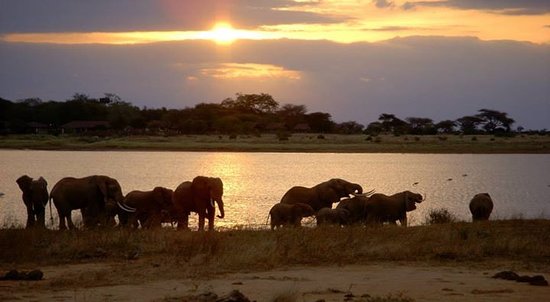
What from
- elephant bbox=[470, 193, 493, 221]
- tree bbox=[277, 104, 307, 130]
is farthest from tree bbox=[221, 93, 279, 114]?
elephant bbox=[470, 193, 493, 221]

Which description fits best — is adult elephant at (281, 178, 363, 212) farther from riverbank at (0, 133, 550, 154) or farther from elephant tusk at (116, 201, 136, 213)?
riverbank at (0, 133, 550, 154)

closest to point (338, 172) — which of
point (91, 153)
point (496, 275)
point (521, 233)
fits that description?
point (91, 153)

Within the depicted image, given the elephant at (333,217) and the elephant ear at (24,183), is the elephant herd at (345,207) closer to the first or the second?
the elephant at (333,217)

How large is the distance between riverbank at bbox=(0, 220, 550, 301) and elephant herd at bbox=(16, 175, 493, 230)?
2555mm

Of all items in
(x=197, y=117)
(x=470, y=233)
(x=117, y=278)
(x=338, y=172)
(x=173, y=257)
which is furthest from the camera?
(x=197, y=117)

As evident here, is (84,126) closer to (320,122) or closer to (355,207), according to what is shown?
(320,122)

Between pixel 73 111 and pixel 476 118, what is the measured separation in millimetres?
53315

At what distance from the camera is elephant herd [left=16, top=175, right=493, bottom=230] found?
63.2ft

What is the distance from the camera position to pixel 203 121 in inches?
4505

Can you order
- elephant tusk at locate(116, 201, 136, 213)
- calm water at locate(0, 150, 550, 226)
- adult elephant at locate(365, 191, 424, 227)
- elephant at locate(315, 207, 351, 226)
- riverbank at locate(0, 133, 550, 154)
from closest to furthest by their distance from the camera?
elephant tusk at locate(116, 201, 136, 213) < elephant at locate(315, 207, 351, 226) < adult elephant at locate(365, 191, 424, 227) < calm water at locate(0, 150, 550, 226) < riverbank at locate(0, 133, 550, 154)

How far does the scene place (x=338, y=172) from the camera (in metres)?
56.9

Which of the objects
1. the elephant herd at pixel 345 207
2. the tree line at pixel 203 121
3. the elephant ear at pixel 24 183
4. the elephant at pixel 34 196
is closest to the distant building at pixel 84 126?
the tree line at pixel 203 121

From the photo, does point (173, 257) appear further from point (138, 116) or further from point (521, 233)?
point (138, 116)

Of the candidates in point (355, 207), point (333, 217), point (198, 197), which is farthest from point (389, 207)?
point (198, 197)
